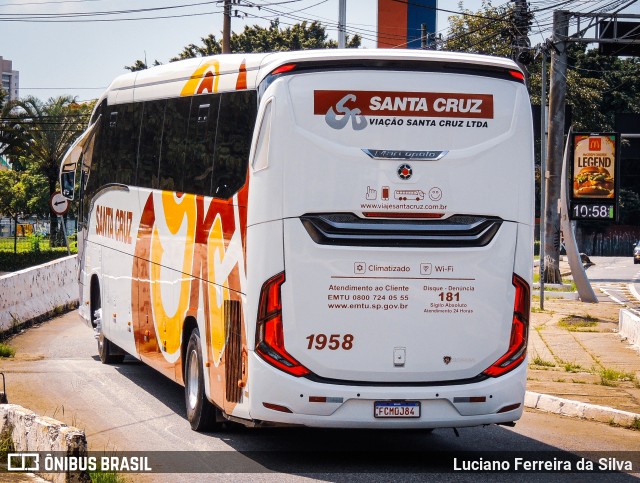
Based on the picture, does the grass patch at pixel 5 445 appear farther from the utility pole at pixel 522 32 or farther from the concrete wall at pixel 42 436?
the utility pole at pixel 522 32

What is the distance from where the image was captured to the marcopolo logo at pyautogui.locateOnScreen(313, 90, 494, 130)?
963 cm

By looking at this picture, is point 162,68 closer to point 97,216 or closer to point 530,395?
point 97,216

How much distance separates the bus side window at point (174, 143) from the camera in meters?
12.4

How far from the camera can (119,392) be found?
14078 mm

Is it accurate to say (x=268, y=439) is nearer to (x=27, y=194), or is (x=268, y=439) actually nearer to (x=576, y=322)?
(x=576, y=322)

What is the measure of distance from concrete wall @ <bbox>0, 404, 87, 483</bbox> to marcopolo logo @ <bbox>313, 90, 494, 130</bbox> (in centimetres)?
329

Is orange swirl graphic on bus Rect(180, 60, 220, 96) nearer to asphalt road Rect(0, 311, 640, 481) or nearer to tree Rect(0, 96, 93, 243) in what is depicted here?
asphalt road Rect(0, 311, 640, 481)

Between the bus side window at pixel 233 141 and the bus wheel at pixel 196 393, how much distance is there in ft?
5.53

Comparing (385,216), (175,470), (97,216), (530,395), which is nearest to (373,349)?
(385,216)

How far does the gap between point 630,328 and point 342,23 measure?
21762mm

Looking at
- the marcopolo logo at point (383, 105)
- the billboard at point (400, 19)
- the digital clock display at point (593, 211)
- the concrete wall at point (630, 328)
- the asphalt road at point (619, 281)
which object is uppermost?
the billboard at point (400, 19)

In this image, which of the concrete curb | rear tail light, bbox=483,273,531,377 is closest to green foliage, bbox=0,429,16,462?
rear tail light, bbox=483,273,531,377

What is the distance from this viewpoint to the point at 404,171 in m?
9.62

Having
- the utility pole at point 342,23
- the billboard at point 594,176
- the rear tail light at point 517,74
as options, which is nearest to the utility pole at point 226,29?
the utility pole at point 342,23
